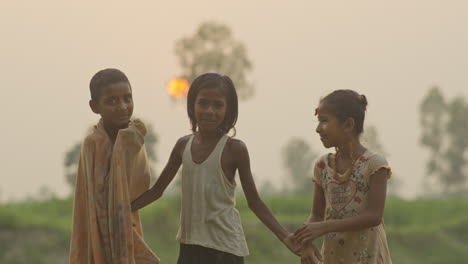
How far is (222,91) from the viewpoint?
15.7 feet

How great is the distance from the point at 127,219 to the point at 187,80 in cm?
1711

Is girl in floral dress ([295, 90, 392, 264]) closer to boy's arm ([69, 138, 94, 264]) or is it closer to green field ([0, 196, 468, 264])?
boy's arm ([69, 138, 94, 264])

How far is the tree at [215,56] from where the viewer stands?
21984 millimetres

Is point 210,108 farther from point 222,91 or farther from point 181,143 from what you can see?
point 181,143

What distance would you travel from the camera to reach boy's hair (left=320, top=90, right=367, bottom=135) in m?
4.70

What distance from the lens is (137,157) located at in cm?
497

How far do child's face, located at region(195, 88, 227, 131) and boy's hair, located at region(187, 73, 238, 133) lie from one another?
0.12 feet

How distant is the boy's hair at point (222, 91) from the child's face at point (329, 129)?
22.0 inches

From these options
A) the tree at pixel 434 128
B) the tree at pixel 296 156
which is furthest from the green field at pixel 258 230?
the tree at pixel 296 156

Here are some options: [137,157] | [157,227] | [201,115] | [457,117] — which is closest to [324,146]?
[201,115]

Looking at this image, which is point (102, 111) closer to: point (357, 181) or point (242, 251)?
point (242, 251)

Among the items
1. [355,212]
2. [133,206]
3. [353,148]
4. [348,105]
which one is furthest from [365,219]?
[133,206]

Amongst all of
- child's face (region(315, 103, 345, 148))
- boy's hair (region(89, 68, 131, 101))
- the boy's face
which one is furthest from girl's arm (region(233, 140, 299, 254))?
boy's hair (region(89, 68, 131, 101))

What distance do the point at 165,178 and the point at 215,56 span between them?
17.4m
